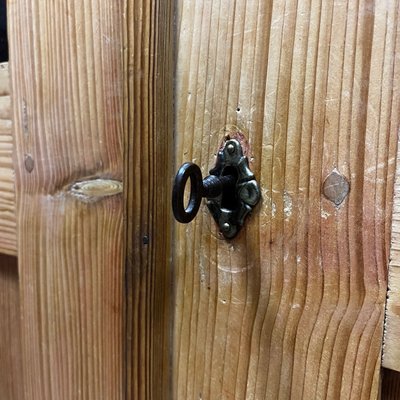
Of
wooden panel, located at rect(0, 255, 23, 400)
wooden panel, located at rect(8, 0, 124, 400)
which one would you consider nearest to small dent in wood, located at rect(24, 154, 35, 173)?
wooden panel, located at rect(8, 0, 124, 400)

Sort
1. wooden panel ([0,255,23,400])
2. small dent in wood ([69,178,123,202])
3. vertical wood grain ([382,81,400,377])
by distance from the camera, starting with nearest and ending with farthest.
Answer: vertical wood grain ([382,81,400,377]), small dent in wood ([69,178,123,202]), wooden panel ([0,255,23,400])

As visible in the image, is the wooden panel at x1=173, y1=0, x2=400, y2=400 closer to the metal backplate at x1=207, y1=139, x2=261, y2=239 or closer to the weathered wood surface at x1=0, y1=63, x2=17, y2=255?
the metal backplate at x1=207, y1=139, x2=261, y2=239

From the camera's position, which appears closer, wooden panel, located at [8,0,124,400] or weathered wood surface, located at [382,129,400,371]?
weathered wood surface, located at [382,129,400,371]

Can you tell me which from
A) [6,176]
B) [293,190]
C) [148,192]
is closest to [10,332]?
[6,176]

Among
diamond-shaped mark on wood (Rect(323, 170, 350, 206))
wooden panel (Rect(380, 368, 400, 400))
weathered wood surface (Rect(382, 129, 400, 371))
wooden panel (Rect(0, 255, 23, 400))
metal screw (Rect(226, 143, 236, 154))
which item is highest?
metal screw (Rect(226, 143, 236, 154))

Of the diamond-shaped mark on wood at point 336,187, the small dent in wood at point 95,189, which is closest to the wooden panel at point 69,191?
the small dent in wood at point 95,189

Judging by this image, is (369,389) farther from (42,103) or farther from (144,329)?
(42,103)
